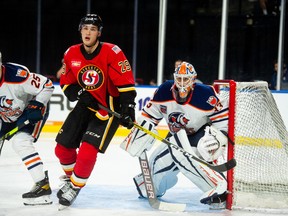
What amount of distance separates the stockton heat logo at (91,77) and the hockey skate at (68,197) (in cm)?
54

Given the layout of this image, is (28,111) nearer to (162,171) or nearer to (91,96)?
(91,96)

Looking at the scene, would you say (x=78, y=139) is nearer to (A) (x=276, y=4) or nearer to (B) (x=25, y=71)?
(B) (x=25, y=71)

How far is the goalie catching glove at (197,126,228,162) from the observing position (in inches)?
145

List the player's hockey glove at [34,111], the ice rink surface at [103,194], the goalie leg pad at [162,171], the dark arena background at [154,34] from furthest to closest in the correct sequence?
1. the dark arena background at [154,34]
2. the goalie leg pad at [162,171]
3. the player's hockey glove at [34,111]
4. the ice rink surface at [103,194]

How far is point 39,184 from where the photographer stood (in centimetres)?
379

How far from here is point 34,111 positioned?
3.74 metres

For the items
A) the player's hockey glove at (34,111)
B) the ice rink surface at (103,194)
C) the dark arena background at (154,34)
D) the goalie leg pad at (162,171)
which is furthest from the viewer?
the dark arena background at (154,34)

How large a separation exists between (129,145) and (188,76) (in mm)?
500

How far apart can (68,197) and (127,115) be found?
0.53 meters

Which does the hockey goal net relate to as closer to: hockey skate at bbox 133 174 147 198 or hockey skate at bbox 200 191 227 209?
hockey skate at bbox 200 191 227 209

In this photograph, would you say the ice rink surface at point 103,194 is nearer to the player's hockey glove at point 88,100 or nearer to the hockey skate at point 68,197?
the hockey skate at point 68,197

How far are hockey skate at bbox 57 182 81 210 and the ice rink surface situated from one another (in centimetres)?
3

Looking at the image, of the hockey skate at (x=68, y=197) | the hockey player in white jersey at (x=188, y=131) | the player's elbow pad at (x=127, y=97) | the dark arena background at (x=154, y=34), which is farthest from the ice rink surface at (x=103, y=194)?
the dark arena background at (x=154, y=34)

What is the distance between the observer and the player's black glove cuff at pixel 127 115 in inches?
145
